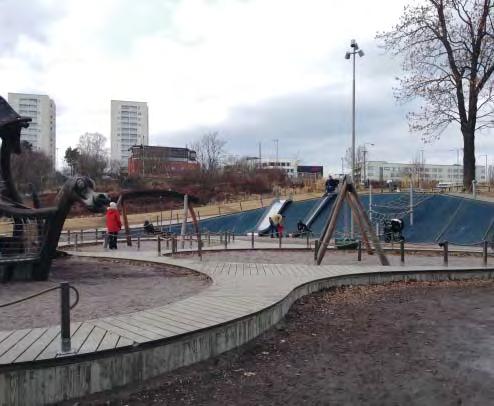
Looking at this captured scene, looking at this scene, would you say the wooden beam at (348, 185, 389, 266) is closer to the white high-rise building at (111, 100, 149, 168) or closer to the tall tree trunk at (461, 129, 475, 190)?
the tall tree trunk at (461, 129, 475, 190)

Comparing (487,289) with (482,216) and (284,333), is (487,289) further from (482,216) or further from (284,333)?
(482,216)

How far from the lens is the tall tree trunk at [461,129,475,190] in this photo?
34750mm

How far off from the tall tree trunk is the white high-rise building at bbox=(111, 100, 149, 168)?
4077 inches

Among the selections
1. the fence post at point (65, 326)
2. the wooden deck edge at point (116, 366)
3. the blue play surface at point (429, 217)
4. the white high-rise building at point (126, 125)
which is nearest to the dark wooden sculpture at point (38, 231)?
the wooden deck edge at point (116, 366)

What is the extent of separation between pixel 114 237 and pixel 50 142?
365 feet

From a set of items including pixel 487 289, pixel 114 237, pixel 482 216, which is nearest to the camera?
pixel 487 289

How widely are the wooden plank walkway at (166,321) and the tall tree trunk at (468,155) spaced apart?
2639cm

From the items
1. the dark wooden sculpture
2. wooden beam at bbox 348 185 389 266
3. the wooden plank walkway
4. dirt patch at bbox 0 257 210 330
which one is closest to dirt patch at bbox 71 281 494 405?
the wooden plank walkway

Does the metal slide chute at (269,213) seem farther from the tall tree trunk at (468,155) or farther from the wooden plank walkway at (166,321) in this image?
the wooden plank walkway at (166,321)

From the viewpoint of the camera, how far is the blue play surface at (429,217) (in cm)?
2572

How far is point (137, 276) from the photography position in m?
12.7

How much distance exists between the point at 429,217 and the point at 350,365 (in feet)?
80.2

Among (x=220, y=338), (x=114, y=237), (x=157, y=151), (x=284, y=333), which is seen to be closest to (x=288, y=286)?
(x=284, y=333)

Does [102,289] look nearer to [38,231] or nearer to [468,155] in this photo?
[38,231]
